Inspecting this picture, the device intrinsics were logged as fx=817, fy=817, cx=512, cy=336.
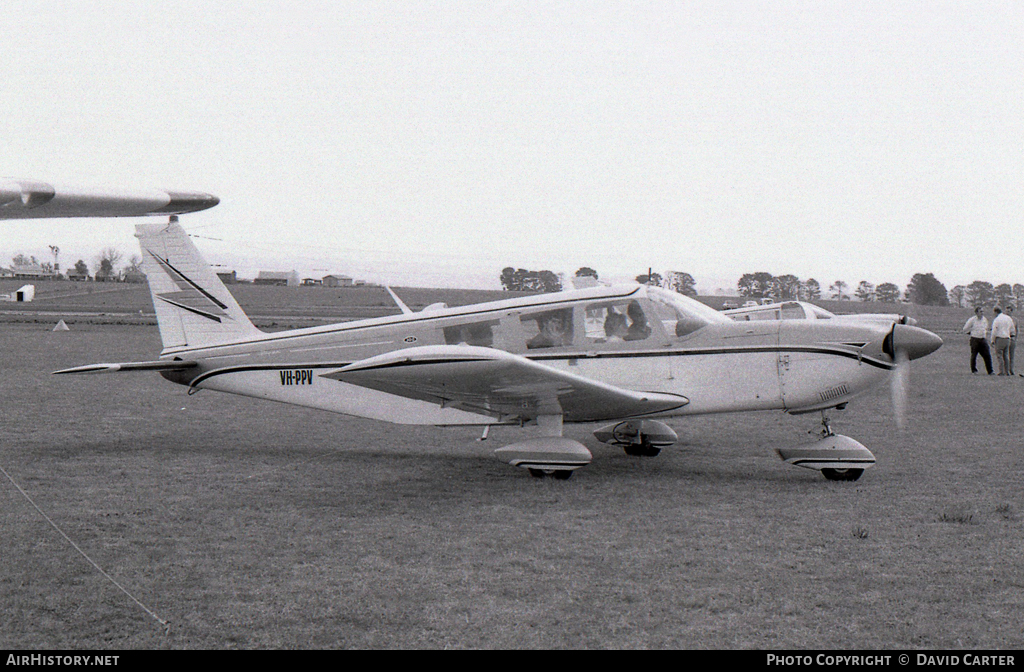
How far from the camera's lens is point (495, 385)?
23.6 feet

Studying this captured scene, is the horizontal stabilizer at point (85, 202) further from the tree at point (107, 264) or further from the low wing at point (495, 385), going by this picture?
the tree at point (107, 264)

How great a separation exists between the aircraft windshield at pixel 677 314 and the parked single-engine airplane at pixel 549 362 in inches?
0.6

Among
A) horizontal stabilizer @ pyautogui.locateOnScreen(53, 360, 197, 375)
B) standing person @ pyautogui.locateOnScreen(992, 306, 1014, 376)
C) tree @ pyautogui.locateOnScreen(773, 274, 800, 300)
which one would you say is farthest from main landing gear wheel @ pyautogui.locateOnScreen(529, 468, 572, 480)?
tree @ pyautogui.locateOnScreen(773, 274, 800, 300)

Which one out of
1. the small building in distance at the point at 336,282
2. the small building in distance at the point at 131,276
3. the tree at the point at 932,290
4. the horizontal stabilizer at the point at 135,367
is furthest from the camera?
the small building in distance at the point at 131,276

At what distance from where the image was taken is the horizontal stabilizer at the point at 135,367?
28.6 ft

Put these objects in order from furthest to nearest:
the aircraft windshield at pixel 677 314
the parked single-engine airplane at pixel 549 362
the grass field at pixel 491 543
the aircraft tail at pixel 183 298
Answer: the aircraft tail at pixel 183 298, the aircraft windshield at pixel 677 314, the parked single-engine airplane at pixel 549 362, the grass field at pixel 491 543

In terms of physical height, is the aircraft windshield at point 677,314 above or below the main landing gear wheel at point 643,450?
above

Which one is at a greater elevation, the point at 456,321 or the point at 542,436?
the point at 456,321

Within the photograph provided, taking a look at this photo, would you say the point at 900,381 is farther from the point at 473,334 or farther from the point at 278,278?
the point at 278,278

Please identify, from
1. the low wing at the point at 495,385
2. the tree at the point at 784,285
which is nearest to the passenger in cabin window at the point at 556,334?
the low wing at the point at 495,385

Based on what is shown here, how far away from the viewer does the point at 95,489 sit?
6.85 m
